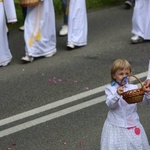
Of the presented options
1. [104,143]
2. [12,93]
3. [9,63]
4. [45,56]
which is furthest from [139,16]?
[104,143]

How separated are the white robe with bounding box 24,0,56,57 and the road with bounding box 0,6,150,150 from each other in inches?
6.7

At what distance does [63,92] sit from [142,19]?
8.85 ft

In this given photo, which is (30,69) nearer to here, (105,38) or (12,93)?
(12,93)

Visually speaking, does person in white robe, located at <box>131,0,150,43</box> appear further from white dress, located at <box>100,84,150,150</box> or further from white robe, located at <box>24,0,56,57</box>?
white dress, located at <box>100,84,150,150</box>

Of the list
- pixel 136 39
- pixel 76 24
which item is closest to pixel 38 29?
pixel 76 24

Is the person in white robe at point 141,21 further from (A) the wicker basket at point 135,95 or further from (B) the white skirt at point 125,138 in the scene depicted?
(A) the wicker basket at point 135,95

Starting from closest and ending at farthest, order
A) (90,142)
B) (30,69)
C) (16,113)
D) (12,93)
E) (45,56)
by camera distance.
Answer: (90,142)
(16,113)
(12,93)
(30,69)
(45,56)

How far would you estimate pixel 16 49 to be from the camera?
909 centimetres

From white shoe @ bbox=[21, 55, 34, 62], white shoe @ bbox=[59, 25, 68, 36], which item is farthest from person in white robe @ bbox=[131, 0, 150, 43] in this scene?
white shoe @ bbox=[21, 55, 34, 62]

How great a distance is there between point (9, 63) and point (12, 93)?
1405mm

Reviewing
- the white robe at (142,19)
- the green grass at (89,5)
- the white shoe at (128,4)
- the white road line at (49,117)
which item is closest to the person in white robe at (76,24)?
the white robe at (142,19)

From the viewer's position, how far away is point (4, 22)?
822 cm

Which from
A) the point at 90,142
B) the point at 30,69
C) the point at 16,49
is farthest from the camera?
the point at 16,49

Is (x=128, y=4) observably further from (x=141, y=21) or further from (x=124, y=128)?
(x=124, y=128)
